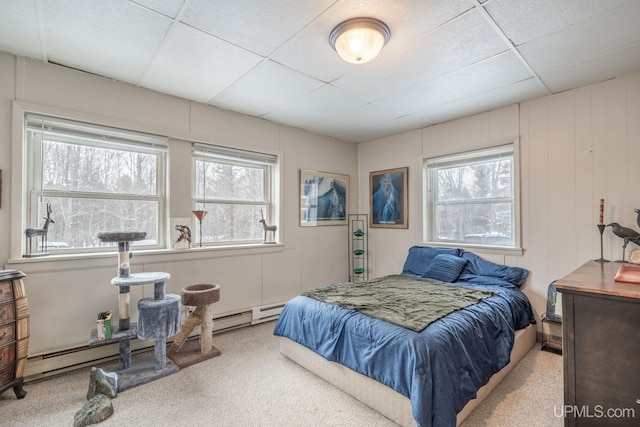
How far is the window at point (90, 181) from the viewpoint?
243cm

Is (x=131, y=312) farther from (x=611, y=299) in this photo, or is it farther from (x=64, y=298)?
(x=611, y=299)

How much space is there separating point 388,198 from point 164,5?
3.44 meters

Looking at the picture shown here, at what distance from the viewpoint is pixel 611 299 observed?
151 cm

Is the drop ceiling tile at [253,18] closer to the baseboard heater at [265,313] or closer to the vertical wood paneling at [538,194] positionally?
the vertical wood paneling at [538,194]

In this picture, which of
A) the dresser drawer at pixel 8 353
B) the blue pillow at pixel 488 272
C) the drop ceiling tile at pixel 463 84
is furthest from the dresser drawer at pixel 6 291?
the blue pillow at pixel 488 272

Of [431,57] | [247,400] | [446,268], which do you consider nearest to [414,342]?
[247,400]

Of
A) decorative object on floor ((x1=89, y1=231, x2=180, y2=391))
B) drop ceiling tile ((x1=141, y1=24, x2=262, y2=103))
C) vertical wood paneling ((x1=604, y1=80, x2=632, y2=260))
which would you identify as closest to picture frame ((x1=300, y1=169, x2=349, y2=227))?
drop ceiling tile ((x1=141, y1=24, x2=262, y2=103))

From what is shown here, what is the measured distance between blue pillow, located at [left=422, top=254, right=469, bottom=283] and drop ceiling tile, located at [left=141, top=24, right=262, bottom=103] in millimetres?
2820

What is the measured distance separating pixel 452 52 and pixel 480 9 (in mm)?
450

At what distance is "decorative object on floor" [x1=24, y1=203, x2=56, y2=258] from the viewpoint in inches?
89.8

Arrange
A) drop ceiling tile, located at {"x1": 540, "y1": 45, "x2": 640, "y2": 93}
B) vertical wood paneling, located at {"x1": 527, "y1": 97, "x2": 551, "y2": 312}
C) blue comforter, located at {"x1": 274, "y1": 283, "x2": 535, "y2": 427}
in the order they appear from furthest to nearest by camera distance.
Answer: vertical wood paneling, located at {"x1": 527, "y1": 97, "x2": 551, "y2": 312} → drop ceiling tile, located at {"x1": 540, "y1": 45, "x2": 640, "y2": 93} → blue comforter, located at {"x1": 274, "y1": 283, "x2": 535, "y2": 427}

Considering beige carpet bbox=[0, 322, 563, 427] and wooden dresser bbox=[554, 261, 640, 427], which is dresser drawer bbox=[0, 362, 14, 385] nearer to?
beige carpet bbox=[0, 322, 563, 427]

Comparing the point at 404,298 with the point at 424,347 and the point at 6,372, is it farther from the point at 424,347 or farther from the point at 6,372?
the point at 6,372

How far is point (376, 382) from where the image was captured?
1934mm
